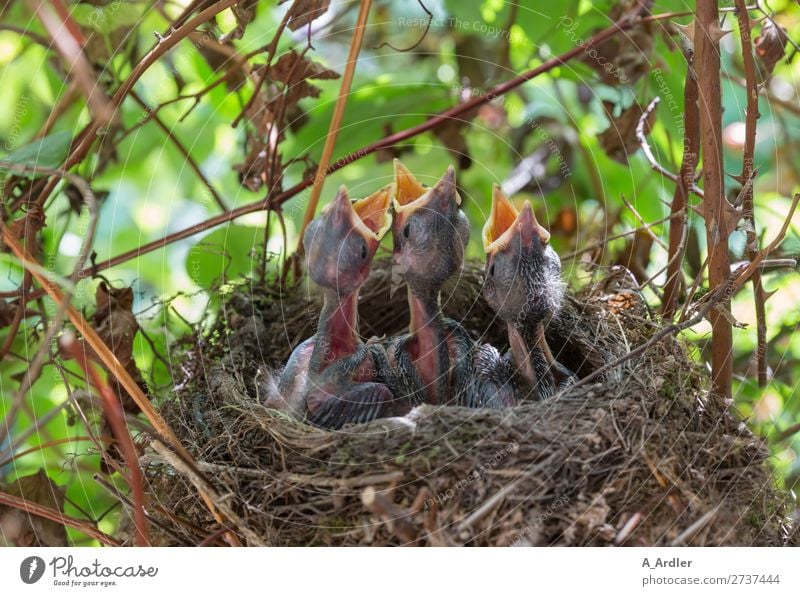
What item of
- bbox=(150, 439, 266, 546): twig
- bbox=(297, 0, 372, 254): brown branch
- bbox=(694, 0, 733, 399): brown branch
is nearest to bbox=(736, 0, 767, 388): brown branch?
bbox=(694, 0, 733, 399): brown branch

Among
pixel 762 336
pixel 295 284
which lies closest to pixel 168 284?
pixel 295 284

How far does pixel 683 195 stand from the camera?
3.11ft

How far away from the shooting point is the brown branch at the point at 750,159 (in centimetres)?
79

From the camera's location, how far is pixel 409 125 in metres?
1.25

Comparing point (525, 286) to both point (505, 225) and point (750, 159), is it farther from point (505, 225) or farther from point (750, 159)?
point (750, 159)

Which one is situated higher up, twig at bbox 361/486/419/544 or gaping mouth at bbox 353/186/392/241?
gaping mouth at bbox 353/186/392/241

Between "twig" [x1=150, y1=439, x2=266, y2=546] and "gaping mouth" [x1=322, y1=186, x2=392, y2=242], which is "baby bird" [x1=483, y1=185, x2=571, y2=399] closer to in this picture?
"gaping mouth" [x1=322, y1=186, x2=392, y2=242]

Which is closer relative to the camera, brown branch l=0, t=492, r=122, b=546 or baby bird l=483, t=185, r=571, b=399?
brown branch l=0, t=492, r=122, b=546

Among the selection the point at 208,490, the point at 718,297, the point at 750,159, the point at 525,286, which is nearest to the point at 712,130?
the point at 750,159

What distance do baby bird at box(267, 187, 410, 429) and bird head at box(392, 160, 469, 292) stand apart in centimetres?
3

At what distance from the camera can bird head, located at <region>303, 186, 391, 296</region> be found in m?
0.93

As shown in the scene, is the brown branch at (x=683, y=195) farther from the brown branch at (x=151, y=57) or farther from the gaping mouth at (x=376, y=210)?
the brown branch at (x=151, y=57)

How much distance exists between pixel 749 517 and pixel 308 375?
520 mm

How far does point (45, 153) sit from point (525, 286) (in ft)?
1.87
